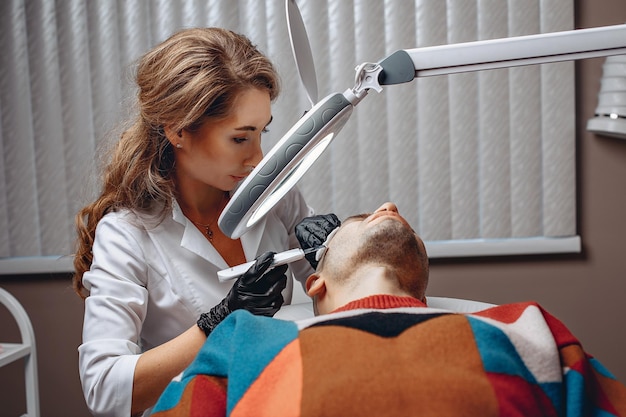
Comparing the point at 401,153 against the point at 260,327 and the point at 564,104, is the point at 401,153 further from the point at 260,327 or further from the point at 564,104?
the point at 260,327

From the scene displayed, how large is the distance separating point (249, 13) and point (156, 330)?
1196 mm

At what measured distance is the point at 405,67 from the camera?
0.79 m

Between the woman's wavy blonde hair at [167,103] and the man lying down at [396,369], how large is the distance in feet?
1.65

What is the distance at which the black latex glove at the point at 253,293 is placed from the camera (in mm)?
1091

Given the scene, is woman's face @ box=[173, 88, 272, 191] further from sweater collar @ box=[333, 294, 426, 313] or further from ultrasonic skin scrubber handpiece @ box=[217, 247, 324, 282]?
sweater collar @ box=[333, 294, 426, 313]

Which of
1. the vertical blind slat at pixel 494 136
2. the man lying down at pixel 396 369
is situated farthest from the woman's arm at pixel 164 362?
the vertical blind slat at pixel 494 136

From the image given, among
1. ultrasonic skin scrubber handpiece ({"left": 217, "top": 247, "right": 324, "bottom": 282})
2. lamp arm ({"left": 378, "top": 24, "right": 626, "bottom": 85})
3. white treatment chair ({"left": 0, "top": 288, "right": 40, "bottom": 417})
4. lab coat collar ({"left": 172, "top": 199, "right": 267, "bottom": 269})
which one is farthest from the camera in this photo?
white treatment chair ({"left": 0, "top": 288, "right": 40, "bottom": 417})

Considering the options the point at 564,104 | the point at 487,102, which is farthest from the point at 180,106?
the point at 564,104

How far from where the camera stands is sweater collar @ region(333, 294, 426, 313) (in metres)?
0.98

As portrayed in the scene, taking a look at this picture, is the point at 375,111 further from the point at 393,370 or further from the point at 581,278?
the point at 393,370

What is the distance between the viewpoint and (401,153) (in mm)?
2154

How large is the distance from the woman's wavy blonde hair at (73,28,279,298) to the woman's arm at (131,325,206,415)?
0.35m

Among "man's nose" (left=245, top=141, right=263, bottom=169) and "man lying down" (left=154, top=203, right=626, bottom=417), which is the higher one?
"man's nose" (left=245, top=141, right=263, bottom=169)

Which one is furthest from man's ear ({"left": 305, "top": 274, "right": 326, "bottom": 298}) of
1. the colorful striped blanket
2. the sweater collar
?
the colorful striped blanket
